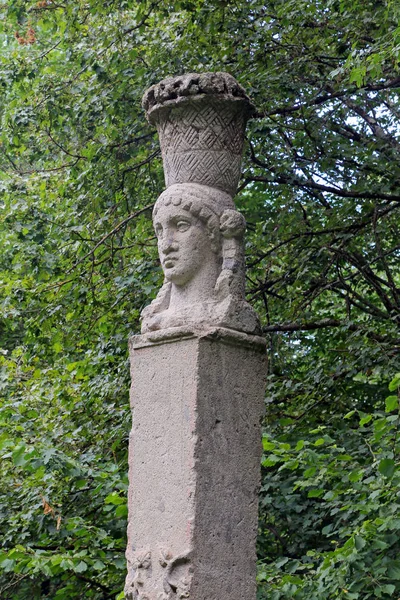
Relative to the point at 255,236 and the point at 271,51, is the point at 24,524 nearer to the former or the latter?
the point at 255,236

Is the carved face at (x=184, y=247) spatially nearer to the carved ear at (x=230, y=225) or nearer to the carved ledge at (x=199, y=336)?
the carved ear at (x=230, y=225)

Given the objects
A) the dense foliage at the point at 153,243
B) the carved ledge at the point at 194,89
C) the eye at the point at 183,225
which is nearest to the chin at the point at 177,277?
the eye at the point at 183,225

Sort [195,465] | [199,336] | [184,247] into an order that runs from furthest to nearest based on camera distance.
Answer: [184,247] < [199,336] < [195,465]

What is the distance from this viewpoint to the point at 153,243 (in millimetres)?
9477

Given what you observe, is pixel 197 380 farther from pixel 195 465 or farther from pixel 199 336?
pixel 195 465

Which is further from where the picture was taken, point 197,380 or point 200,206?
point 200,206

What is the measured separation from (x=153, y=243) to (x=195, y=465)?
4897 mm

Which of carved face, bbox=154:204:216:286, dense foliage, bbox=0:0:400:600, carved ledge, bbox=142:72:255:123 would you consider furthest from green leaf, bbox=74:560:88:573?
carved ledge, bbox=142:72:255:123

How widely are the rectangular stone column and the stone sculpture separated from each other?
187 mm

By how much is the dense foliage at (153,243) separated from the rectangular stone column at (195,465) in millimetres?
2563

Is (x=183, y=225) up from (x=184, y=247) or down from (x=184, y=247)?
→ up

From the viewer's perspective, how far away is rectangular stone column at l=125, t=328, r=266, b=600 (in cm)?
472

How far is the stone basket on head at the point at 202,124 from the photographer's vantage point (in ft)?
17.2

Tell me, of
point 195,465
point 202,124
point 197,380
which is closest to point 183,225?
point 202,124
